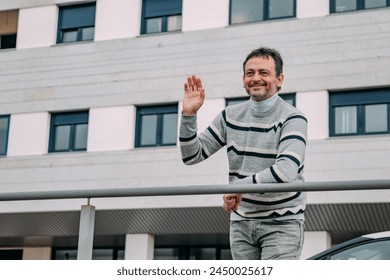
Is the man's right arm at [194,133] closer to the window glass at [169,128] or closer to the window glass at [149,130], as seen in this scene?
the window glass at [169,128]

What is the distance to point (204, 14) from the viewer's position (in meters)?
21.2

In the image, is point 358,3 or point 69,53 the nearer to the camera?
point 358,3

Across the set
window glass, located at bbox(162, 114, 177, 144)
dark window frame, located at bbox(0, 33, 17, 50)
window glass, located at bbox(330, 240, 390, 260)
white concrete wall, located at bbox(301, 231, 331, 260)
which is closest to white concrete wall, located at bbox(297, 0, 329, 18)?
window glass, located at bbox(162, 114, 177, 144)

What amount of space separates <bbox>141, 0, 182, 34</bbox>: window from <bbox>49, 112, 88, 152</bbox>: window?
2.93 metres

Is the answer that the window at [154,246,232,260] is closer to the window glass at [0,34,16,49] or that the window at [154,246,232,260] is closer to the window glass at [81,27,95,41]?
the window glass at [81,27,95,41]

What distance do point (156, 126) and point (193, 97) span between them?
1698 cm

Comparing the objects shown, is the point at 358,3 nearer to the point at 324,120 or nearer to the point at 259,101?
the point at 324,120

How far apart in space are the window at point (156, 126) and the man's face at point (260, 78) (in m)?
16.7

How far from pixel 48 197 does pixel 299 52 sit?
52.0 feet

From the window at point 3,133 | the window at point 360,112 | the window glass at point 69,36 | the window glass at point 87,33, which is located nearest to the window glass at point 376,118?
the window at point 360,112

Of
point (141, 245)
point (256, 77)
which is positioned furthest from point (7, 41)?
point (256, 77)

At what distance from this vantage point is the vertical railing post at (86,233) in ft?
15.2
